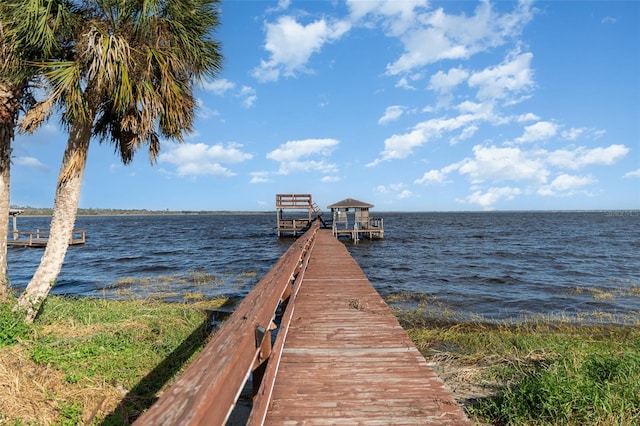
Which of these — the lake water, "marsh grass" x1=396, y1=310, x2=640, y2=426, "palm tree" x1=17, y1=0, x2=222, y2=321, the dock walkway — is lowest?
the lake water

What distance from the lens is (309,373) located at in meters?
3.36

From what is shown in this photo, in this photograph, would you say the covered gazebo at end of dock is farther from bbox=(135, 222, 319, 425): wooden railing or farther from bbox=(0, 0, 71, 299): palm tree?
bbox=(135, 222, 319, 425): wooden railing

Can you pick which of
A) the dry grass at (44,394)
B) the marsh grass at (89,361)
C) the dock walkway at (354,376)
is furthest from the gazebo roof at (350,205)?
the dry grass at (44,394)

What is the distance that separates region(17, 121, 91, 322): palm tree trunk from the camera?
603 cm

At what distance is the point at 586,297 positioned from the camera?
12.6 meters

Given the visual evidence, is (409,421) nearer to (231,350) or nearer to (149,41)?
(231,350)

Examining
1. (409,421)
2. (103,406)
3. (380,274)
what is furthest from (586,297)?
(103,406)

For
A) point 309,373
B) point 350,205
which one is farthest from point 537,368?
point 350,205

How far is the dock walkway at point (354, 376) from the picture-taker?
2.70 m

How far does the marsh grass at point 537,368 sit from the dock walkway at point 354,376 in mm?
1153

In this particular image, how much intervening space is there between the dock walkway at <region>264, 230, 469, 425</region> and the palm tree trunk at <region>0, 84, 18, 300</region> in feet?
18.6

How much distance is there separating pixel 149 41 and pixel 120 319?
5690mm

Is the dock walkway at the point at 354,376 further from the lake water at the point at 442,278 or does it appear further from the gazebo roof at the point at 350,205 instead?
the gazebo roof at the point at 350,205

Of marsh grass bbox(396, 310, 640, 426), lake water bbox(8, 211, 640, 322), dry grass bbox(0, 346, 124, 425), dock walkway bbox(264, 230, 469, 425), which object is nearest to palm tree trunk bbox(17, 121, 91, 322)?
dry grass bbox(0, 346, 124, 425)
